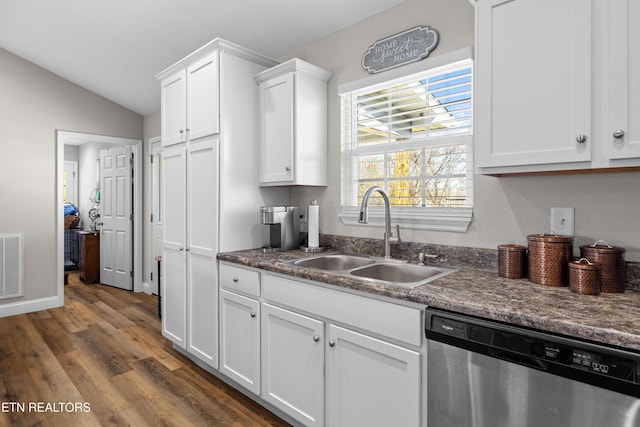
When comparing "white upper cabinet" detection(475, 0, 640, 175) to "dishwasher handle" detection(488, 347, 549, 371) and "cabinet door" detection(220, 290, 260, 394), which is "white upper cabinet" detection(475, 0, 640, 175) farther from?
"cabinet door" detection(220, 290, 260, 394)

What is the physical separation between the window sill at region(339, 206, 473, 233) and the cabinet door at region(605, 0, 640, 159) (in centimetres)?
76

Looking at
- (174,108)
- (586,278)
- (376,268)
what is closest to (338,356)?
(376,268)

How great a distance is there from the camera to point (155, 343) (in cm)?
312

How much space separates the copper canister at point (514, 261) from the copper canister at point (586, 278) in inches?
10.0

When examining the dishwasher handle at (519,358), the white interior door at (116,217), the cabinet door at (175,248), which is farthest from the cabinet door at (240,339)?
the white interior door at (116,217)

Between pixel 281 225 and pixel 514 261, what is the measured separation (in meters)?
1.42

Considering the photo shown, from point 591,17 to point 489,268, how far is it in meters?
1.11

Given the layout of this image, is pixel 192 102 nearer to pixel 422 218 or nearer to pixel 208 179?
pixel 208 179

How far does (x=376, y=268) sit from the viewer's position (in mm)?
2047

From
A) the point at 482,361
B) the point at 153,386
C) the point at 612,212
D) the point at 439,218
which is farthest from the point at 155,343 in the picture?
the point at 612,212

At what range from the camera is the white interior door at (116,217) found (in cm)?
488

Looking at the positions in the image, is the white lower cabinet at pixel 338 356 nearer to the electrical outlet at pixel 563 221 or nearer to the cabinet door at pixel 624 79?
the electrical outlet at pixel 563 221

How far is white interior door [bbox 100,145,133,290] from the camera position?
4.88m

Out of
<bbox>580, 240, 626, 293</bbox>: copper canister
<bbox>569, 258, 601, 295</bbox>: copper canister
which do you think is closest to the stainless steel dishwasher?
<bbox>569, 258, 601, 295</bbox>: copper canister
